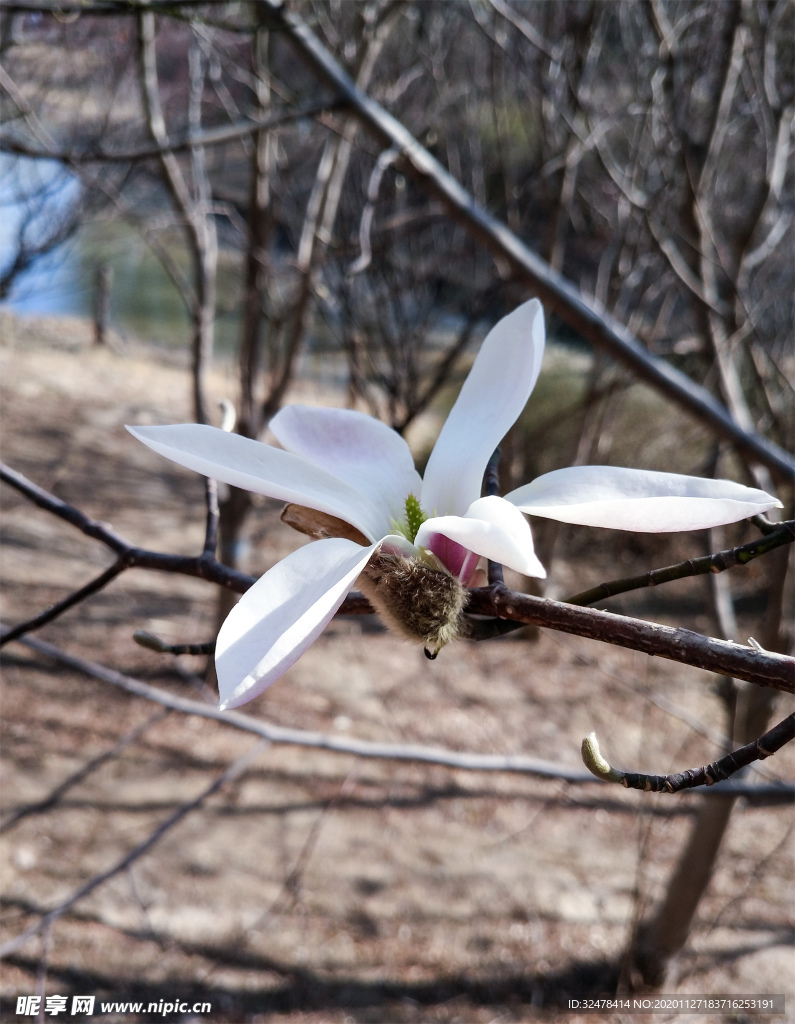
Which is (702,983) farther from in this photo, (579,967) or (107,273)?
(107,273)

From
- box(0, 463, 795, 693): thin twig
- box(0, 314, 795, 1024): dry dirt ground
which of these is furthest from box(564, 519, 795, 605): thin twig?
box(0, 314, 795, 1024): dry dirt ground

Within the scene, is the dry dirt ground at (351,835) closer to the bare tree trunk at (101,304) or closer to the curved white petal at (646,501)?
the curved white petal at (646,501)

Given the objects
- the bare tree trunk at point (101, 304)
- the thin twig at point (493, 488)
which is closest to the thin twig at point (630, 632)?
the thin twig at point (493, 488)

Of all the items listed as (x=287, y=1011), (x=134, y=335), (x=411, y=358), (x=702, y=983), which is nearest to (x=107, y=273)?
(x=134, y=335)

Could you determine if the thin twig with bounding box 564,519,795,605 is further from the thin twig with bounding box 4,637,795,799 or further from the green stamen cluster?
the thin twig with bounding box 4,637,795,799

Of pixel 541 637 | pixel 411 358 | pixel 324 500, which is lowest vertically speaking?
pixel 541 637

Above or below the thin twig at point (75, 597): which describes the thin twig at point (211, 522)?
above

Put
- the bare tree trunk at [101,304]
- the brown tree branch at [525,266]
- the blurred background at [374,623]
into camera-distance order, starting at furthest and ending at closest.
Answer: the bare tree trunk at [101,304]
the blurred background at [374,623]
the brown tree branch at [525,266]
